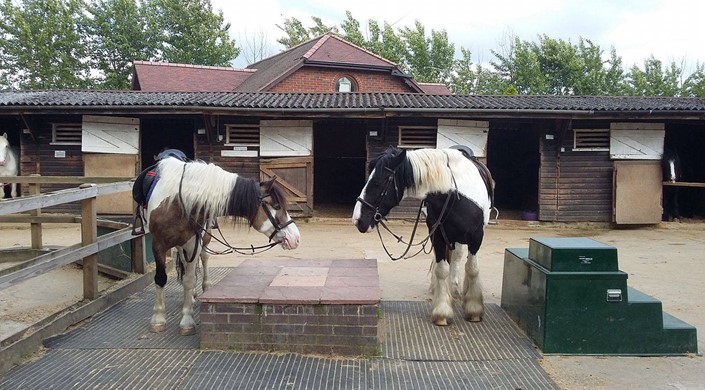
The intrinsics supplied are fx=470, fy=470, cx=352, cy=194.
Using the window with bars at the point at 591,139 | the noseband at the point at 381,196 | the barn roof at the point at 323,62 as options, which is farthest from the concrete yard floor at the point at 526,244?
the barn roof at the point at 323,62

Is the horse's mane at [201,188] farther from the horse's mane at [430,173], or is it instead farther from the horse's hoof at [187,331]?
the horse's mane at [430,173]

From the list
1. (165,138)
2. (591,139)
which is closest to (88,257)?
(591,139)

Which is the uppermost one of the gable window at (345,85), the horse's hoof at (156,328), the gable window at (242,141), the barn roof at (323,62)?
the barn roof at (323,62)

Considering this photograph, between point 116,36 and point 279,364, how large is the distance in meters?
27.2

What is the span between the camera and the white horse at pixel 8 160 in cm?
1009

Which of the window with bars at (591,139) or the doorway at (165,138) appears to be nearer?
the window with bars at (591,139)

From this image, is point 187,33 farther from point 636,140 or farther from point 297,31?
point 636,140

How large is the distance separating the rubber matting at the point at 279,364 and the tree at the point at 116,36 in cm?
2531

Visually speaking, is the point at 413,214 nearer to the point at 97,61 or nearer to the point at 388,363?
the point at 388,363

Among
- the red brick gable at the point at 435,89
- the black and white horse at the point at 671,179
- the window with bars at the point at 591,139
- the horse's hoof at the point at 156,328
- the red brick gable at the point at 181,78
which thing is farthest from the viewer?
the red brick gable at the point at 435,89

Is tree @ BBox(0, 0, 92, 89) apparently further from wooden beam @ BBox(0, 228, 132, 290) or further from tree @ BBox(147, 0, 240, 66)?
wooden beam @ BBox(0, 228, 132, 290)

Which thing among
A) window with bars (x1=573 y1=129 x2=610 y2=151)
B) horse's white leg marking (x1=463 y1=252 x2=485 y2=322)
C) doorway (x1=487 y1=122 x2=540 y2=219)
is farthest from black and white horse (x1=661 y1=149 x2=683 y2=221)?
horse's white leg marking (x1=463 y1=252 x2=485 y2=322)

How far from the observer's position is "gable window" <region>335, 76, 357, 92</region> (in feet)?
57.7

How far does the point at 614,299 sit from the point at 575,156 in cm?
808
